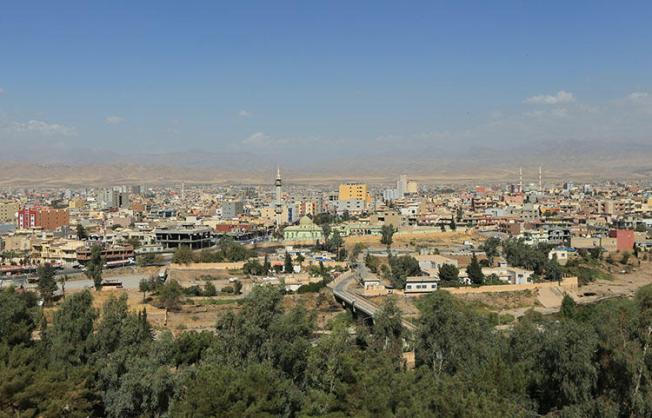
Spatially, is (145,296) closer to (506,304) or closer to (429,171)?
(506,304)

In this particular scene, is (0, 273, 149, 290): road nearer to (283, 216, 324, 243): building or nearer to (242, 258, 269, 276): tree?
(242, 258, 269, 276): tree

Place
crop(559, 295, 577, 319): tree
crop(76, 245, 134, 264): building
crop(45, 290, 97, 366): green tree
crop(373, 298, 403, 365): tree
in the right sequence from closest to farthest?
crop(45, 290, 97, 366): green tree, crop(373, 298, 403, 365): tree, crop(559, 295, 577, 319): tree, crop(76, 245, 134, 264): building

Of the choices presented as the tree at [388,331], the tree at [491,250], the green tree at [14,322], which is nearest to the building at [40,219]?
the tree at [491,250]

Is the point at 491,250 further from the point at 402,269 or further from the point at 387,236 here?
the point at 387,236

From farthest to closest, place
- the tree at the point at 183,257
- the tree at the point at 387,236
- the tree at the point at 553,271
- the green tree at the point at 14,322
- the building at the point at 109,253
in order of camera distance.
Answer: the tree at the point at 387,236 → the building at the point at 109,253 → the tree at the point at 183,257 → the tree at the point at 553,271 → the green tree at the point at 14,322

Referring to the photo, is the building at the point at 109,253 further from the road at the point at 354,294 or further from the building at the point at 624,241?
the building at the point at 624,241

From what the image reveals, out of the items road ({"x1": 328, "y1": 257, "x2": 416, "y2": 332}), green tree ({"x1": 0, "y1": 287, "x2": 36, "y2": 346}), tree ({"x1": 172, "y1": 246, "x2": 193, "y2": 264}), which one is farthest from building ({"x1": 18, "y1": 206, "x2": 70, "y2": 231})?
green tree ({"x1": 0, "y1": 287, "x2": 36, "y2": 346})
